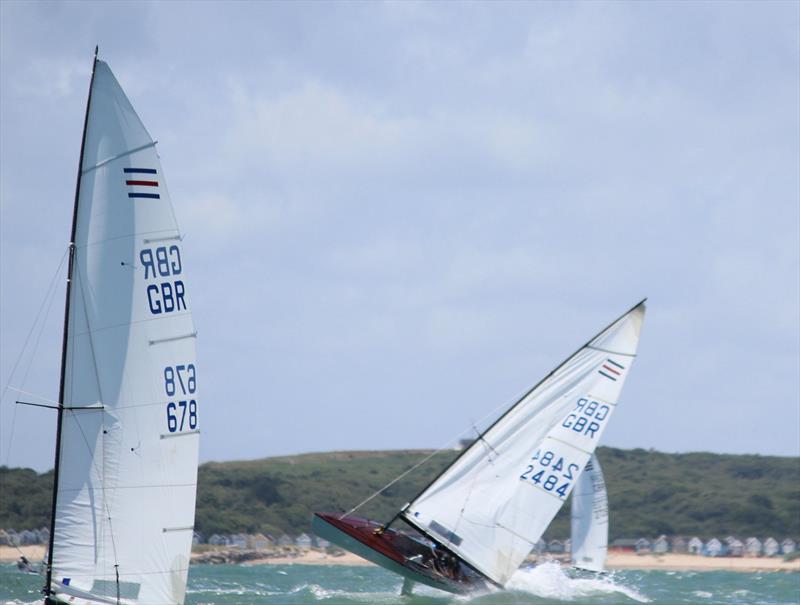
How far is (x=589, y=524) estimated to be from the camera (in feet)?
181

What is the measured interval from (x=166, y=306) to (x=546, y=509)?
1412cm

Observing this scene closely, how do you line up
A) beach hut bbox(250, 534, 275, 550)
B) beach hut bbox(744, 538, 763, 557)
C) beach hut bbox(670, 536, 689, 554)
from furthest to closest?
beach hut bbox(670, 536, 689, 554) < beach hut bbox(744, 538, 763, 557) < beach hut bbox(250, 534, 275, 550)

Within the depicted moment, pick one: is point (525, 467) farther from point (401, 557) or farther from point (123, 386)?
point (123, 386)

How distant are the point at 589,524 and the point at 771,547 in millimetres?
71631

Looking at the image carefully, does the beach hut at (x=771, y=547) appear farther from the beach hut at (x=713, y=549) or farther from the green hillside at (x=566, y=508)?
the beach hut at (x=713, y=549)

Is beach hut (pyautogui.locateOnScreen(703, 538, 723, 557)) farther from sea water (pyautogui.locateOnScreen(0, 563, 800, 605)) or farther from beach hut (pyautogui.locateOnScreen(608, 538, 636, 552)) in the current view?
sea water (pyautogui.locateOnScreen(0, 563, 800, 605))

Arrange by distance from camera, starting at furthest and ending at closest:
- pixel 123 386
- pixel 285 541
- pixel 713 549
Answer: pixel 285 541 < pixel 713 549 < pixel 123 386

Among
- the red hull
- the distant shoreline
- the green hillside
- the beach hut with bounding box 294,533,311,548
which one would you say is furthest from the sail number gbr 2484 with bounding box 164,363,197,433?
the beach hut with bounding box 294,533,311,548

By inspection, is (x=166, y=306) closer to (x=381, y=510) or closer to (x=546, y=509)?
(x=546, y=509)

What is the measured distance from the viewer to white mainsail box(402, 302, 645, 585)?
33438 millimetres

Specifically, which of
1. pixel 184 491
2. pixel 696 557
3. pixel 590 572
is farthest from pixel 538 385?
pixel 696 557

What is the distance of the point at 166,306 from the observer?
23.2 metres

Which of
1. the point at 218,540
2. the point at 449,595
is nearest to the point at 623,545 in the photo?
the point at 218,540

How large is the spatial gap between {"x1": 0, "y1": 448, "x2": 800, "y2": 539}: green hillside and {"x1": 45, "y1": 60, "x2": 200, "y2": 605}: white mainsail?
8388 cm
